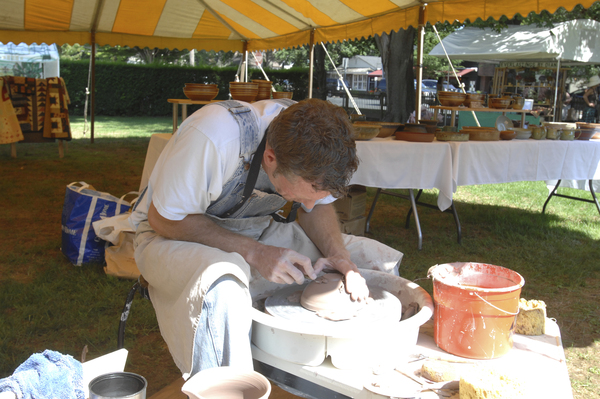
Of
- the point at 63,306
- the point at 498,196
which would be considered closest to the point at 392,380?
the point at 63,306

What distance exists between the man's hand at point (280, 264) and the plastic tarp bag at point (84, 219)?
2.05 meters

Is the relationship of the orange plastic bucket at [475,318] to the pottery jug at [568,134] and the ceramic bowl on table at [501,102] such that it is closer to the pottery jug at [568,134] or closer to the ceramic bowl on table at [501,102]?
the pottery jug at [568,134]

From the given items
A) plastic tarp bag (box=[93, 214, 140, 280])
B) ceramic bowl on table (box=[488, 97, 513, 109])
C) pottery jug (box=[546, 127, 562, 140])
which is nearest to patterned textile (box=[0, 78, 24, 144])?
plastic tarp bag (box=[93, 214, 140, 280])

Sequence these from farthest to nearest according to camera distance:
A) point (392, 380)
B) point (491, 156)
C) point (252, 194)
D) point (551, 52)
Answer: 1. point (551, 52)
2. point (491, 156)
3. point (252, 194)
4. point (392, 380)

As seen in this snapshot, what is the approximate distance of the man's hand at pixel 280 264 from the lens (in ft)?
4.71

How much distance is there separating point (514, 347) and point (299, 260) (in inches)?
26.1

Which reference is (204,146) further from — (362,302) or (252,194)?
(362,302)

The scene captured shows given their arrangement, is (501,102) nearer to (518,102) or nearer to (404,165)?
(518,102)

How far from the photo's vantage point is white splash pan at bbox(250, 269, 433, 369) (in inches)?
49.3

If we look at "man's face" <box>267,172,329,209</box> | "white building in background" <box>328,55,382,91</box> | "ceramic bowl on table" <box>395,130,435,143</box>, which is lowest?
"man's face" <box>267,172,329,209</box>

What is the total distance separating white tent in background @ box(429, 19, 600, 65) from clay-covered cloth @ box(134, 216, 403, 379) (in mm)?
9963

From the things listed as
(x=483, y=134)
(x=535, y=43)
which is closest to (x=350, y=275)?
(x=483, y=134)

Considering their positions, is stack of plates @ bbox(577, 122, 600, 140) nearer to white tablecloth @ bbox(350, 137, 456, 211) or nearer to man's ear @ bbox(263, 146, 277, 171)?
white tablecloth @ bbox(350, 137, 456, 211)

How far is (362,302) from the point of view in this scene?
1.48m
